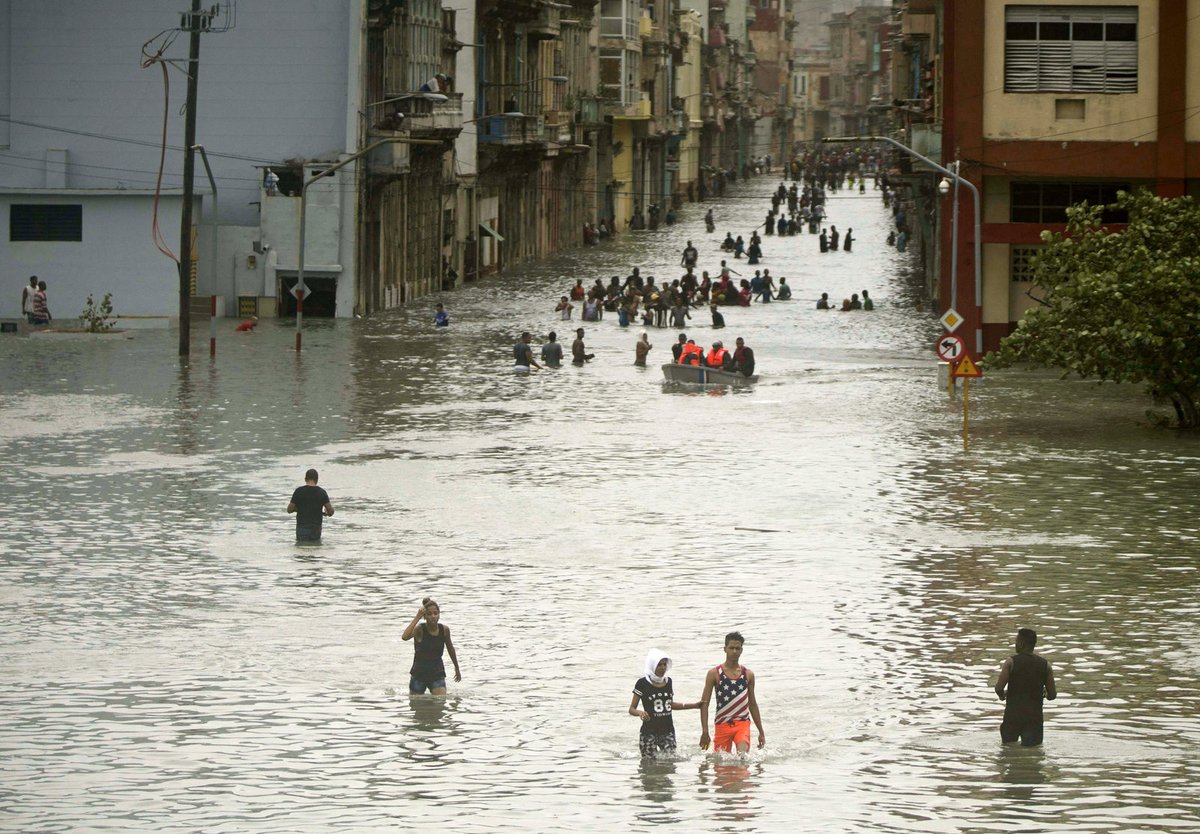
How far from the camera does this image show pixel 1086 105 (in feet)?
165

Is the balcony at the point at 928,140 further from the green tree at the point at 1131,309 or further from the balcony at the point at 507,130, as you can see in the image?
the balcony at the point at 507,130

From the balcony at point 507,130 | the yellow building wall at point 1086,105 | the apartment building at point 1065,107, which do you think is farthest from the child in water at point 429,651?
the balcony at point 507,130

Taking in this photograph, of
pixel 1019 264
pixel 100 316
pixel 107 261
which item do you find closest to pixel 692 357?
pixel 1019 264

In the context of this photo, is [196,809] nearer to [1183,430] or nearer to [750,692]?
[750,692]

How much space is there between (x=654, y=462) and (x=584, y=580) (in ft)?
32.5

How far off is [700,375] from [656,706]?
3033 centimetres

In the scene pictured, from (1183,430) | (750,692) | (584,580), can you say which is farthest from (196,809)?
(1183,430)

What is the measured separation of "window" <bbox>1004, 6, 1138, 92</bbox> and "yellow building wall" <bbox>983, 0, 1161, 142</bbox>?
166 mm

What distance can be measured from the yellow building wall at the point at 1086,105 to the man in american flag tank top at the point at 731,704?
3685cm

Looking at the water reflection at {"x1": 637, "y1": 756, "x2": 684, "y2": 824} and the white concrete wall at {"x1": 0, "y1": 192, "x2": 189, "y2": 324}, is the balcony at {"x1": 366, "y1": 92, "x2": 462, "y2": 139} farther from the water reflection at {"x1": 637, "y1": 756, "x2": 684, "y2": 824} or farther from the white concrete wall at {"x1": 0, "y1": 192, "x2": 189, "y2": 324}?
the water reflection at {"x1": 637, "y1": 756, "x2": 684, "y2": 824}

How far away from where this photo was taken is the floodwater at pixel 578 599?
50.3 feet

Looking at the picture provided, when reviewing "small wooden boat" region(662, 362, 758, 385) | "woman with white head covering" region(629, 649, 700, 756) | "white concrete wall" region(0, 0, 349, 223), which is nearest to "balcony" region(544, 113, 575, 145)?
"white concrete wall" region(0, 0, 349, 223)

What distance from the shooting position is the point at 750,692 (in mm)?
15750

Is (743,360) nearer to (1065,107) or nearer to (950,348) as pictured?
(950,348)
